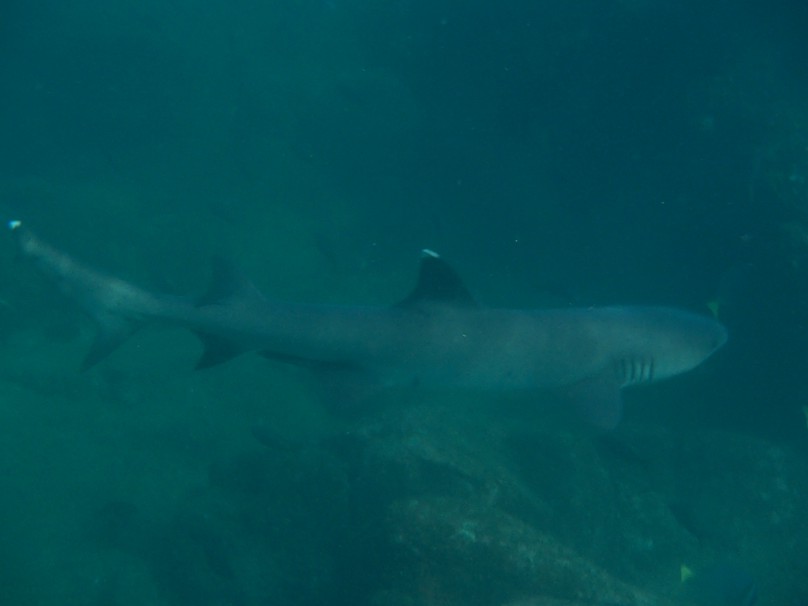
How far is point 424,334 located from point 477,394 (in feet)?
17.0

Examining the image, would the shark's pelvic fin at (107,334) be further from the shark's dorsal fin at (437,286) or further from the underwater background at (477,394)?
the shark's dorsal fin at (437,286)

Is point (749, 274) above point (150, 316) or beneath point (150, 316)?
above

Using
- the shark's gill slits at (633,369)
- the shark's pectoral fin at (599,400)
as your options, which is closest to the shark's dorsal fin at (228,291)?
the shark's pectoral fin at (599,400)

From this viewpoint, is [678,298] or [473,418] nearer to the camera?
[473,418]

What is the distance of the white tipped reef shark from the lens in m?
5.48

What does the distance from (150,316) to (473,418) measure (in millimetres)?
5732

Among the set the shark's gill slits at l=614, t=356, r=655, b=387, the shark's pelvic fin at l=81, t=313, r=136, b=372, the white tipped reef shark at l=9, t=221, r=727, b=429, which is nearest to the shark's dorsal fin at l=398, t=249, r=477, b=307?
the white tipped reef shark at l=9, t=221, r=727, b=429

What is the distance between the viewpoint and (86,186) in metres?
17.5

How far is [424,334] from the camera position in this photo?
5539 mm

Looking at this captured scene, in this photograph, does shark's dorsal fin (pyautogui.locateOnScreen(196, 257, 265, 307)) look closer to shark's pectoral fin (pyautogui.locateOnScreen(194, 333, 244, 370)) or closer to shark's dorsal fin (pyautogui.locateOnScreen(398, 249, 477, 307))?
shark's pectoral fin (pyautogui.locateOnScreen(194, 333, 244, 370))

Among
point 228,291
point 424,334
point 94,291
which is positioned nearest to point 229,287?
point 228,291

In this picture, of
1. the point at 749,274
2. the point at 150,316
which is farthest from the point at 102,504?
the point at 749,274

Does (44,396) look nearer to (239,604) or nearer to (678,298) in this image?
(239,604)

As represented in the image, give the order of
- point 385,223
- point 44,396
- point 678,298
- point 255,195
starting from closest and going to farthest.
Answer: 1. point 44,396
2. point 678,298
3. point 385,223
4. point 255,195
